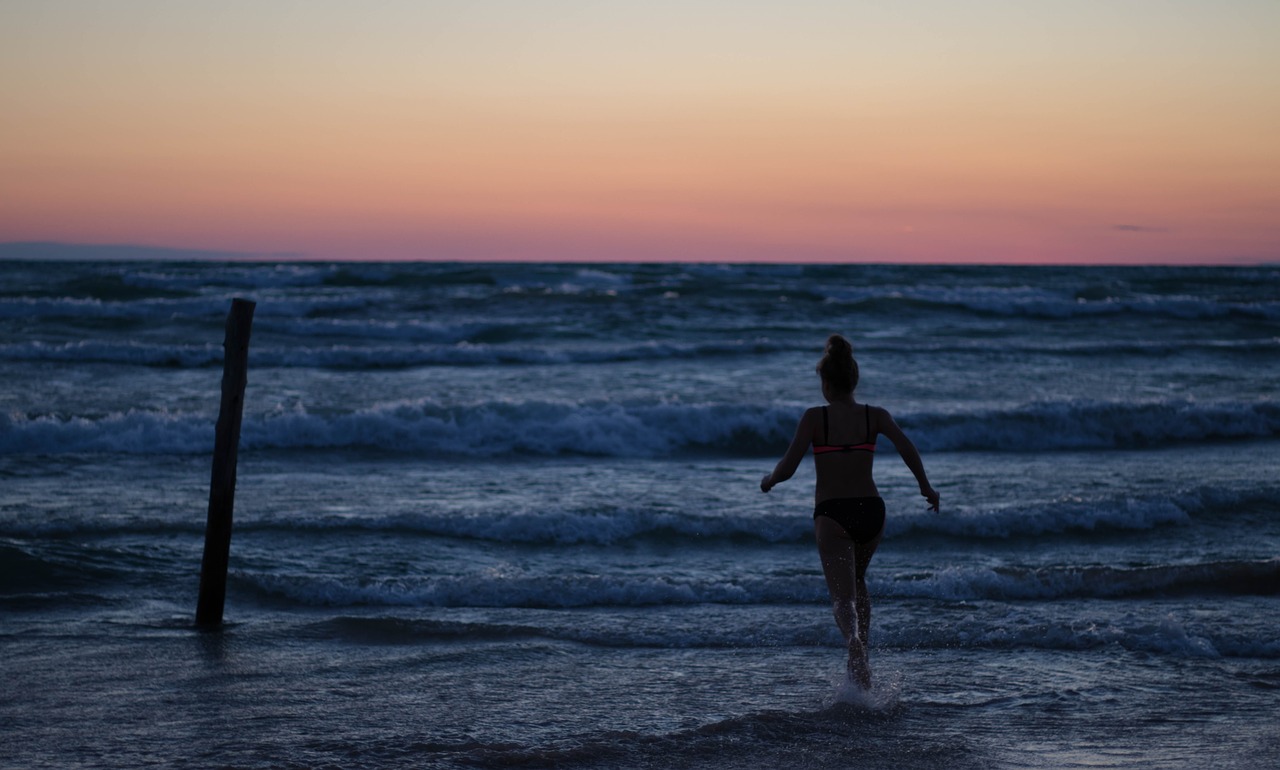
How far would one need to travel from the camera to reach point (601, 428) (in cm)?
1592

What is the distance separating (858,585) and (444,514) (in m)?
5.65

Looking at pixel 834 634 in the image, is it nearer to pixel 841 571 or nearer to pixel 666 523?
pixel 841 571

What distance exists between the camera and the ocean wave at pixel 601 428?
1505cm

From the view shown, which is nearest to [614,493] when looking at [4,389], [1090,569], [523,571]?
[523,571]

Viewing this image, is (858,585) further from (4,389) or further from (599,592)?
(4,389)

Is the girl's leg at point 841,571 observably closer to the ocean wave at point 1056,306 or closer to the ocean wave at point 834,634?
the ocean wave at point 834,634

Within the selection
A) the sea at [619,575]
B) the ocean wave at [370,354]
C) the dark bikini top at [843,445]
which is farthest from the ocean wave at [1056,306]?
the dark bikini top at [843,445]

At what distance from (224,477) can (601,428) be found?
8.88 meters

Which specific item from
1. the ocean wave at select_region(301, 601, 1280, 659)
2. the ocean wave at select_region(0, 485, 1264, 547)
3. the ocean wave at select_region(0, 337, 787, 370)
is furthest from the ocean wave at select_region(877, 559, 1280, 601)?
the ocean wave at select_region(0, 337, 787, 370)

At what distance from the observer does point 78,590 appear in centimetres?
805

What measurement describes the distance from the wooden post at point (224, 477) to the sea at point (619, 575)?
220 millimetres

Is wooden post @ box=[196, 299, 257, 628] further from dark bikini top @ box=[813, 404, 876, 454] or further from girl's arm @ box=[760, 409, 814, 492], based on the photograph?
dark bikini top @ box=[813, 404, 876, 454]

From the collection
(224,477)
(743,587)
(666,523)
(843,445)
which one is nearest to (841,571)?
(843,445)

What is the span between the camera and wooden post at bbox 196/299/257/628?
722 cm
